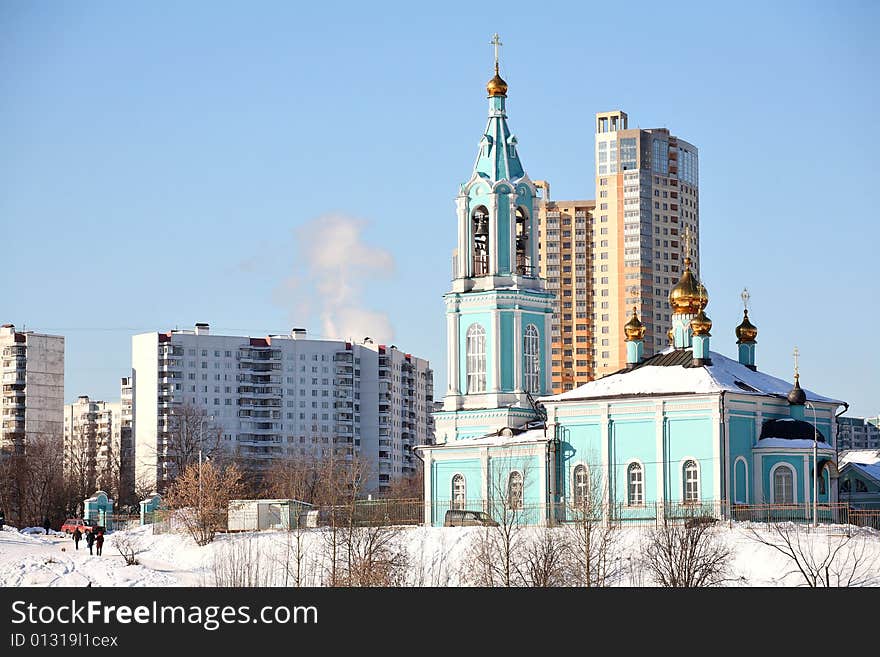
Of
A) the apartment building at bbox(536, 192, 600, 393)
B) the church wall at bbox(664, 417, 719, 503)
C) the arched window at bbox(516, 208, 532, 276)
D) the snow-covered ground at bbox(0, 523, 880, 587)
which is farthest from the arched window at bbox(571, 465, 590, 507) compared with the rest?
the apartment building at bbox(536, 192, 600, 393)

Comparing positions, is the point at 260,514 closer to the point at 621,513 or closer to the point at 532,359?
the point at 532,359

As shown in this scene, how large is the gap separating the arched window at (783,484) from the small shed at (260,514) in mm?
13152

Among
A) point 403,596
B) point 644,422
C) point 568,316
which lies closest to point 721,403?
point 644,422

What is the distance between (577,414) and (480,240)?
712cm

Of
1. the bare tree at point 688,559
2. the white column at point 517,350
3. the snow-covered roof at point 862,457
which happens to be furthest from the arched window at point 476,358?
the bare tree at point 688,559

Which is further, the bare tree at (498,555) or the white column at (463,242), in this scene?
the white column at (463,242)

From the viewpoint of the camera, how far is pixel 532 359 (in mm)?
50062

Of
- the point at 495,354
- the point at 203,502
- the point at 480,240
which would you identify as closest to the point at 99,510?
the point at 203,502

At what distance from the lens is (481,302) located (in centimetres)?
4972

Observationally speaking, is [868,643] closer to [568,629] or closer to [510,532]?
[568,629]

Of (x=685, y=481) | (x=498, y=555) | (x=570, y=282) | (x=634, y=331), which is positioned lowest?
(x=498, y=555)

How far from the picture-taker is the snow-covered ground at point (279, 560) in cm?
3722

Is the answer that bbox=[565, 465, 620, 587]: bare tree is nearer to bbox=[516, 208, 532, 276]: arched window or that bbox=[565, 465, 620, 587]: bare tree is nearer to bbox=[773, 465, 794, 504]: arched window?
bbox=[773, 465, 794, 504]: arched window

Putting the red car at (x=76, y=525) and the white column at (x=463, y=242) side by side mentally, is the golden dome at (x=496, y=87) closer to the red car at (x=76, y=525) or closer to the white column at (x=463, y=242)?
the white column at (x=463, y=242)
